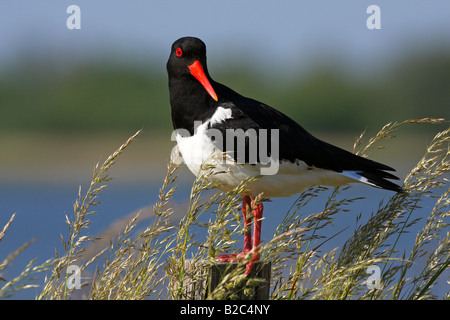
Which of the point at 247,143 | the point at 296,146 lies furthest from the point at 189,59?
the point at 296,146

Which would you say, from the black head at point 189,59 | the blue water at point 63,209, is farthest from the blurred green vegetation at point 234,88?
the black head at point 189,59

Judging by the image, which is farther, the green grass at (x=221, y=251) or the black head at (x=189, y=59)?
the black head at (x=189, y=59)

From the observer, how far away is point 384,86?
128ft

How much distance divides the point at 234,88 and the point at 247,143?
87.4 ft

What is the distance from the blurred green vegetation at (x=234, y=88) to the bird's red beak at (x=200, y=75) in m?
25.8

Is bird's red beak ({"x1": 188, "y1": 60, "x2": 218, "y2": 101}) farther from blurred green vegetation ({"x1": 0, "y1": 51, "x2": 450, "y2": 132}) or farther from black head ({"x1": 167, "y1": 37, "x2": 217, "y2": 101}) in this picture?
blurred green vegetation ({"x1": 0, "y1": 51, "x2": 450, "y2": 132})

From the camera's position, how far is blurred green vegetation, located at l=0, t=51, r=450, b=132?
32.9 m

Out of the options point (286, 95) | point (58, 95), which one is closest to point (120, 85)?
point (58, 95)

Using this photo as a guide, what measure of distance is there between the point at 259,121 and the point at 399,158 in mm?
29334

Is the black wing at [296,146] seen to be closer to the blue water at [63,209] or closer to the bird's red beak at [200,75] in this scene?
the bird's red beak at [200,75]

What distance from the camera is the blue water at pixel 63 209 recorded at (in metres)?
15.1
